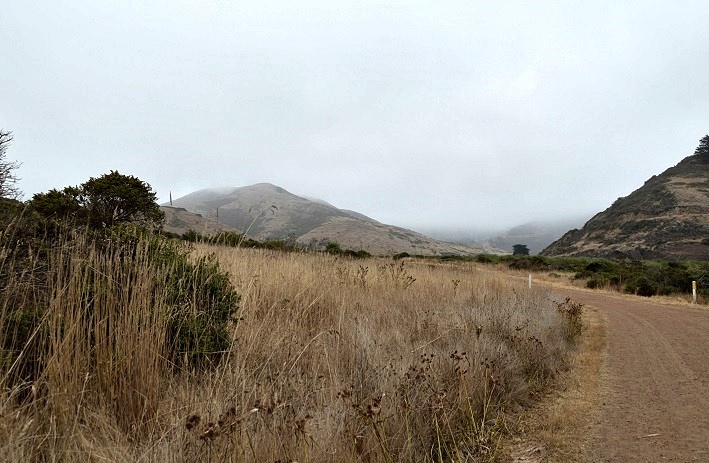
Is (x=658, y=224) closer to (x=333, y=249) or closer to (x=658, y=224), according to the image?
(x=658, y=224)

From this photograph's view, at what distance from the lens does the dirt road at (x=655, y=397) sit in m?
3.10

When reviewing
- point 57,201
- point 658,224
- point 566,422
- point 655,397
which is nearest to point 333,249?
point 57,201

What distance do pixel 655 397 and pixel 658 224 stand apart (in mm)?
62333

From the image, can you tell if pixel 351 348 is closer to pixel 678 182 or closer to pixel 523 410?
A: pixel 523 410

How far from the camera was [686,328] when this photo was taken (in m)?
8.35

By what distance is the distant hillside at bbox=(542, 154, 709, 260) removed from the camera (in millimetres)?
46125

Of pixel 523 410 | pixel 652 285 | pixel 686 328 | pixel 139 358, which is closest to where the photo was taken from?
pixel 139 358

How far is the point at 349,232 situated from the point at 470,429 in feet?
392

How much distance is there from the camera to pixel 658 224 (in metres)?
52.0

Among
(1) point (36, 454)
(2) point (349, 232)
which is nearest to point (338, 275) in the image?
(1) point (36, 454)

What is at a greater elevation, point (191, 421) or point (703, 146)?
point (703, 146)

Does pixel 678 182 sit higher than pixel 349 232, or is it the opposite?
pixel 678 182

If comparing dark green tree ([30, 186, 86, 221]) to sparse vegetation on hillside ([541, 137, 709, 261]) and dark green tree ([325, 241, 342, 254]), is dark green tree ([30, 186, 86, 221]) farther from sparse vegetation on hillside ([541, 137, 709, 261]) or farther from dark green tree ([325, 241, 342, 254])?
sparse vegetation on hillside ([541, 137, 709, 261])

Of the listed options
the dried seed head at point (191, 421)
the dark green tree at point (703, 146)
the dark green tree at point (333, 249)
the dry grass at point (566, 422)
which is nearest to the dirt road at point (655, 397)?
the dry grass at point (566, 422)
